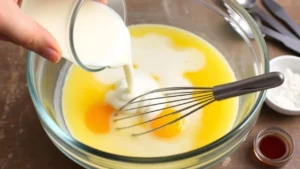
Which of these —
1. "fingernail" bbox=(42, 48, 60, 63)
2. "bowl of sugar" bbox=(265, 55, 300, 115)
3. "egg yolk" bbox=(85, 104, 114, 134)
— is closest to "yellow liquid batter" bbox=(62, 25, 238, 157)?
"egg yolk" bbox=(85, 104, 114, 134)

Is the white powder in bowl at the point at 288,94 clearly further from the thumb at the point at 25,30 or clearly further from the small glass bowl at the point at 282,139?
the thumb at the point at 25,30

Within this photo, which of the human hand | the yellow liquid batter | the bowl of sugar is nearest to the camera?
the human hand

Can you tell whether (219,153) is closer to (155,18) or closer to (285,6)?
(155,18)

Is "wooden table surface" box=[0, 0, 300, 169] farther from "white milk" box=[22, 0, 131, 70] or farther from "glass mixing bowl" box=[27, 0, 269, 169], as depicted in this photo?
"white milk" box=[22, 0, 131, 70]

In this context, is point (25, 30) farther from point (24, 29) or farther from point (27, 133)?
point (27, 133)

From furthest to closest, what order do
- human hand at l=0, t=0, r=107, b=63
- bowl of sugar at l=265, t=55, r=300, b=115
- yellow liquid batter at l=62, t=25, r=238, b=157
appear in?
bowl of sugar at l=265, t=55, r=300, b=115 → yellow liquid batter at l=62, t=25, r=238, b=157 → human hand at l=0, t=0, r=107, b=63

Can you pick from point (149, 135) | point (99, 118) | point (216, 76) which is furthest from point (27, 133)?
point (216, 76)
